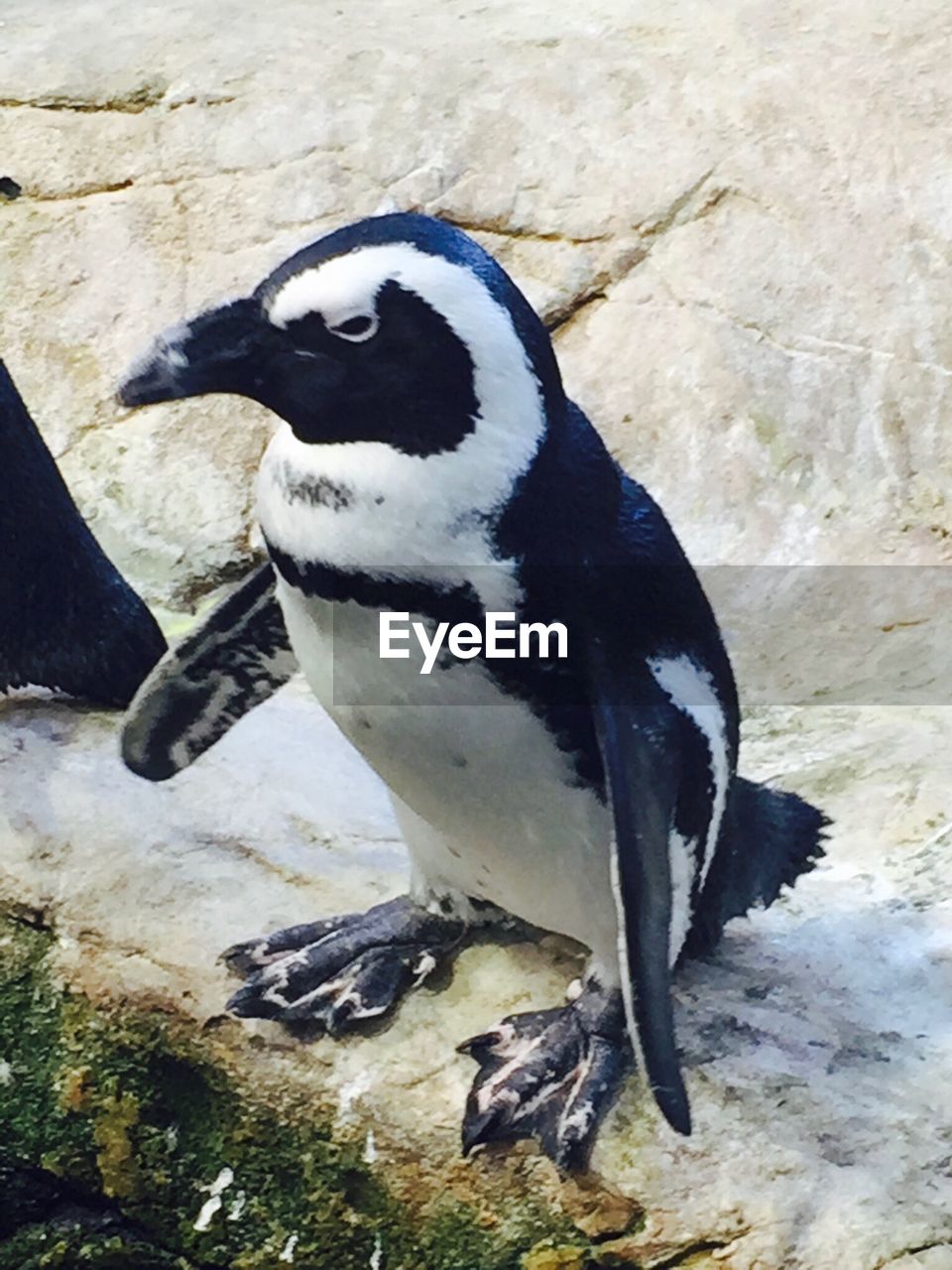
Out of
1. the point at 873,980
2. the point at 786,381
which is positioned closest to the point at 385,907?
the point at 873,980

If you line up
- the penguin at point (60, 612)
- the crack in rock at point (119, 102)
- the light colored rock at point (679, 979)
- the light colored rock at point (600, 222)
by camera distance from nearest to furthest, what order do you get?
the light colored rock at point (679, 979)
the penguin at point (60, 612)
the light colored rock at point (600, 222)
the crack in rock at point (119, 102)

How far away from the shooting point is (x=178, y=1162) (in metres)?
1.34

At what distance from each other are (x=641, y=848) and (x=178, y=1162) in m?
0.56

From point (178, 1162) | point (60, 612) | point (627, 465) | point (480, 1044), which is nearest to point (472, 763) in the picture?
point (480, 1044)

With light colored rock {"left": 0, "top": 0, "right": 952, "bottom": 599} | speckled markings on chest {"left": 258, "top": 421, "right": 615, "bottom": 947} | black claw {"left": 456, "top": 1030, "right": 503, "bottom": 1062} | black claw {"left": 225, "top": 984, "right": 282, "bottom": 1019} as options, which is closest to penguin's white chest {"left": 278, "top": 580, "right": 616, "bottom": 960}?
speckled markings on chest {"left": 258, "top": 421, "right": 615, "bottom": 947}

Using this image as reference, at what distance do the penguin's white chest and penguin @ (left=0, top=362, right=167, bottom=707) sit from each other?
730mm

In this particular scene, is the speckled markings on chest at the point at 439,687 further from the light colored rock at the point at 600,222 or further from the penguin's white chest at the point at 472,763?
the light colored rock at the point at 600,222

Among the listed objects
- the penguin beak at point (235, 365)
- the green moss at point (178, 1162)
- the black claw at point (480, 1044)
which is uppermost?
the penguin beak at point (235, 365)

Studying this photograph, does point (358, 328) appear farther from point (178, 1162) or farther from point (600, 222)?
point (600, 222)

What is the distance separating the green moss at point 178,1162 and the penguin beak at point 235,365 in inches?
22.8

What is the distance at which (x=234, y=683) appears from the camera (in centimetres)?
133

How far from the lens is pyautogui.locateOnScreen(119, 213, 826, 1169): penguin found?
101cm

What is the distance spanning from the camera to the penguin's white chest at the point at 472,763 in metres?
1.08

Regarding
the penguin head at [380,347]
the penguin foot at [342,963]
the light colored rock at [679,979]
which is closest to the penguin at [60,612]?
the light colored rock at [679,979]
